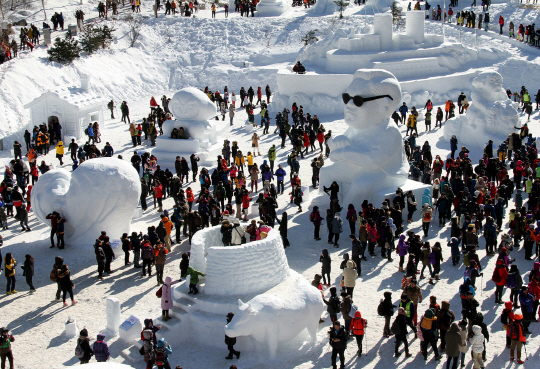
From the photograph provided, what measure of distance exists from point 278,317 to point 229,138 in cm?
1604

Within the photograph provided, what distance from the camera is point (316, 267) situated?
563 inches

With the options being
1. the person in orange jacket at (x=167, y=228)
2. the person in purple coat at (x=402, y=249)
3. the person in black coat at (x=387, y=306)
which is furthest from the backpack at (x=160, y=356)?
the person in purple coat at (x=402, y=249)

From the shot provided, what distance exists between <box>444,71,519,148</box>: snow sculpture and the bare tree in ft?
71.6

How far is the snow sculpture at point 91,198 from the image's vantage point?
1562cm

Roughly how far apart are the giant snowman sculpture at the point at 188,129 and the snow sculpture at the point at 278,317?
12.2 meters

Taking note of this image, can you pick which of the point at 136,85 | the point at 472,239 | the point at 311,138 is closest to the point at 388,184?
the point at 472,239

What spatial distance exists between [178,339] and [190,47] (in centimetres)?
2918

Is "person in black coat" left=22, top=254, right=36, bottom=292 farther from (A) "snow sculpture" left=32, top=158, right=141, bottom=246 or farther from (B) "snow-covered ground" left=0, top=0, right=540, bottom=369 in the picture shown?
(A) "snow sculpture" left=32, top=158, right=141, bottom=246

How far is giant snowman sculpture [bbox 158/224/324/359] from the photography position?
1077 cm

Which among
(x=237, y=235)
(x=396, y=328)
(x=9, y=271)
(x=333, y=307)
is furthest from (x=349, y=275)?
(x=9, y=271)

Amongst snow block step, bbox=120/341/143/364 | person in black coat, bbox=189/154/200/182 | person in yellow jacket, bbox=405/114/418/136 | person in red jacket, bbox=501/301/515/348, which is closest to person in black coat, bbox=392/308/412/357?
person in red jacket, bbox=501/301/515/348

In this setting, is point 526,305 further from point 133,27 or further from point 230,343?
point 133,27

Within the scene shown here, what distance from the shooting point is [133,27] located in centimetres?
3881

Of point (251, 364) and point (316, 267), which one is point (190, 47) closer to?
point (316, 267)
